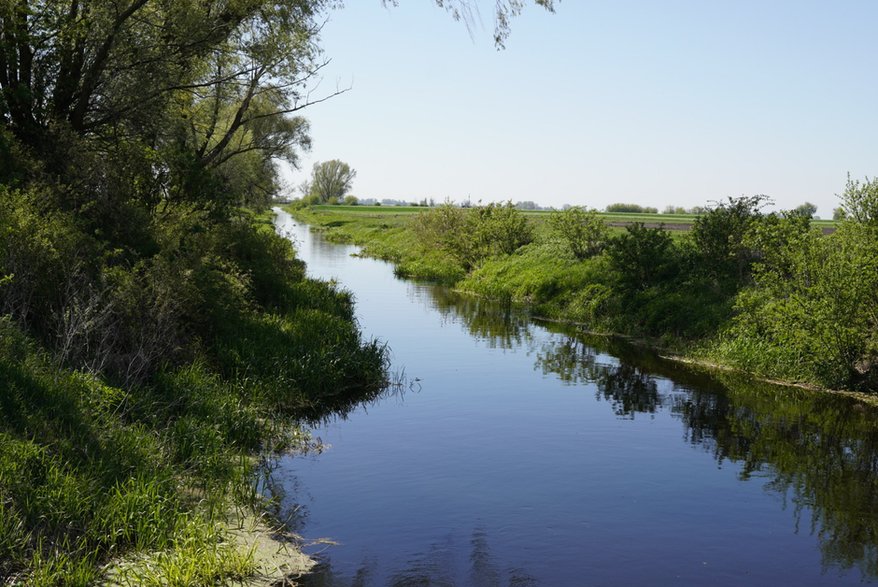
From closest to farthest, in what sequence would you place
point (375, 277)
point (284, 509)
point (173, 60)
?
point (284, 509), point (173, 60), point (375, 277)

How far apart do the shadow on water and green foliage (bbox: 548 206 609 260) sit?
939cm

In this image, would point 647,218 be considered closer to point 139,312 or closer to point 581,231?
point 581,231

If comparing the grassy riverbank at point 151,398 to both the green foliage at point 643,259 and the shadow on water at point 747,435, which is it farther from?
the green foliage at point 643,259

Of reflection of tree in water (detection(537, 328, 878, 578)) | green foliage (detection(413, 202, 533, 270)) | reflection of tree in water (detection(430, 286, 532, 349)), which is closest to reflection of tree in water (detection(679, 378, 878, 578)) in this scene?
reflection of tree in water (detection(537, 328, 878, 578))

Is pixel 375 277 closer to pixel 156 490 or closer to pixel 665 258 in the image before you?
pixel 665 258

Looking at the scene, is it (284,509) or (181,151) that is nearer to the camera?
(284,509)

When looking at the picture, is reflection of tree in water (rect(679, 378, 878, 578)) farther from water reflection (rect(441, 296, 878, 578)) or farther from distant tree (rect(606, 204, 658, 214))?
distant tree (rect(606, 204, 658, 214))

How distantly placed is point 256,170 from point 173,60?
95.5 feet

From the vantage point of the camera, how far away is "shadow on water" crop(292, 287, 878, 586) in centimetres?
1034

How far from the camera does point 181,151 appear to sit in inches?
877

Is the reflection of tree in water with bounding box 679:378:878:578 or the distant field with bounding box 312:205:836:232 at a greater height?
the distant field with bounding box 312:205:836:232

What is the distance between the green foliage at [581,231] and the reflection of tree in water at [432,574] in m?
27.6

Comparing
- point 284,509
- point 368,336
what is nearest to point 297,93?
point 368,336

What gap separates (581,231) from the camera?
37.0 metres
